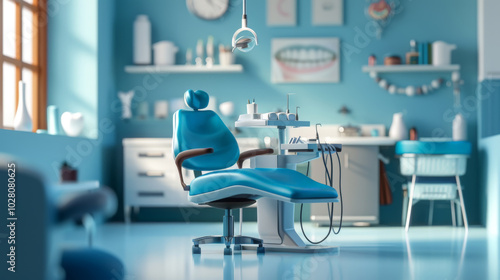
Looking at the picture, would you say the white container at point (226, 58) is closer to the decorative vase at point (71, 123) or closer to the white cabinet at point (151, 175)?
the white cabinet at point (151, 175)

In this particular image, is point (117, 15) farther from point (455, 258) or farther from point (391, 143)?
point (455, 258)

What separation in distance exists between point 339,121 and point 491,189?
1.65 meters

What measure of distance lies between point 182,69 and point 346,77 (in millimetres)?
1688

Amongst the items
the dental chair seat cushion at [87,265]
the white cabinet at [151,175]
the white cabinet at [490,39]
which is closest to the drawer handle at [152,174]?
the white cabinet at [151,175]

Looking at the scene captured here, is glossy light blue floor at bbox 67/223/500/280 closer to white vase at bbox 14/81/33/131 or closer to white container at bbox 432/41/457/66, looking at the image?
white vase at bbox 14/81/33/131

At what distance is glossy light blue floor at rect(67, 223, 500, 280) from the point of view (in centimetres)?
360

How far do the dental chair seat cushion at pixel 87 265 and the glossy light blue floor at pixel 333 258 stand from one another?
1095 mm

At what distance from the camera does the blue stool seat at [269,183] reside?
13.3 ft

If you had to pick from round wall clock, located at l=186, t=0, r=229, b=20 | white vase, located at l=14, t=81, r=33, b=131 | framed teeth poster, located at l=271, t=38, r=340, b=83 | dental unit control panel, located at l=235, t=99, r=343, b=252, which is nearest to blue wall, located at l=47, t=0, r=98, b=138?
round wall clock, located at l=186, t=0, r=229, b=20

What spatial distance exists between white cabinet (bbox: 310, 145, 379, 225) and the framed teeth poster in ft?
Answer: 3.27

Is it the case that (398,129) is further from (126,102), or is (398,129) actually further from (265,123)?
(265,123)

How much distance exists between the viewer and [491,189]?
6492mm

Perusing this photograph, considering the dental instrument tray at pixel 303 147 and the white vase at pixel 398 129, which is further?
the white vase at pixel 398 129

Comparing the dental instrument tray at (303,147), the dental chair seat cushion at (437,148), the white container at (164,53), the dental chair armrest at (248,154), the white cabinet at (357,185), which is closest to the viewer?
the dental instrument tray at (303,147)
